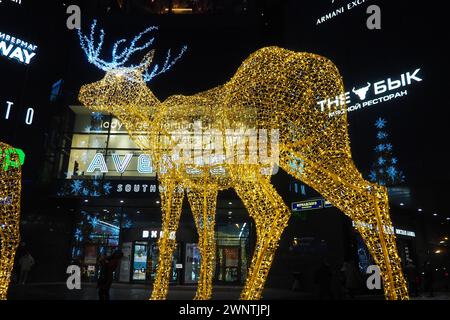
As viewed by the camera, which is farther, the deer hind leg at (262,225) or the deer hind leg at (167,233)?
the deer hind leg at (167,233)

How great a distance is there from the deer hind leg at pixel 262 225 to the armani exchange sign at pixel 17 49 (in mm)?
13121

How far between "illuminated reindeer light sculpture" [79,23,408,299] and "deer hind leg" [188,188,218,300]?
0.05 ft

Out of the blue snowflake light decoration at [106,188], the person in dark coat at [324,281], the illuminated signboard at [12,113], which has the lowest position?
the person in dark coat at [324,281]

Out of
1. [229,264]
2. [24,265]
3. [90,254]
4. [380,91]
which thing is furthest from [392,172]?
[90,254]

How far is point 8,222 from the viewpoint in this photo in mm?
4949

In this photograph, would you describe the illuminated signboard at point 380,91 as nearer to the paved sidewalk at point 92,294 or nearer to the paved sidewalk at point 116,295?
the paved sidewalk at point 116,295

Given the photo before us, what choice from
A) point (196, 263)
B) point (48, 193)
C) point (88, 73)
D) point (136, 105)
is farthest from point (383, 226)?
point (88, 73)

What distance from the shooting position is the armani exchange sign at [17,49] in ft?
47.1

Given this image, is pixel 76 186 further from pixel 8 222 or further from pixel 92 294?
pixel 8 222

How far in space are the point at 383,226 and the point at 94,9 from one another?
648 inches

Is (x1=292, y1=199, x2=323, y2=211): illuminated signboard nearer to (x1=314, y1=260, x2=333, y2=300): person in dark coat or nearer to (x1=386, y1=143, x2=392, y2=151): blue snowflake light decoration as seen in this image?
(x1=386, y1=143, x2=392, y2=151): blue snowflake light decoration

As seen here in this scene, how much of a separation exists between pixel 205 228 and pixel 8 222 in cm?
282

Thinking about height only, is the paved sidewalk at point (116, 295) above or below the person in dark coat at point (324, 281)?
below

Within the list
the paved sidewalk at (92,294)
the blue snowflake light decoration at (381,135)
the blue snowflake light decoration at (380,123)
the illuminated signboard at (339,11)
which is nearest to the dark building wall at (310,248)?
the paved sidewalk at (92,294)
